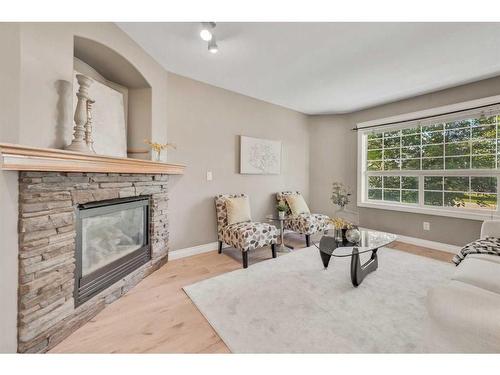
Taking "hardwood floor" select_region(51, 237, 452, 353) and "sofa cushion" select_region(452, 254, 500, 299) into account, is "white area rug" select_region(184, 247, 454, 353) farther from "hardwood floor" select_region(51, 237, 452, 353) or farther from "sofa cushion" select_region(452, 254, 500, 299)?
"sofa cushion" select_region(452, 254, 500, 299)

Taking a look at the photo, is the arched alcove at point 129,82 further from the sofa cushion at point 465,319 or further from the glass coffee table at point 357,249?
the sofa cushion at point 465,319

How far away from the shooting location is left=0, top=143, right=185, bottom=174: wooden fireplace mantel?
1.09 meters

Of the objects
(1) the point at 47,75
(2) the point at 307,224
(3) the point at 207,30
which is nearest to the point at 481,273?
(2) the point at 307,224

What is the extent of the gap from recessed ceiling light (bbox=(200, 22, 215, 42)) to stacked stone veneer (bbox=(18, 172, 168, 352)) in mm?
1437

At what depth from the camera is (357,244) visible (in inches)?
87.5

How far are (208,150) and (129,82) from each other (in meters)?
1.21

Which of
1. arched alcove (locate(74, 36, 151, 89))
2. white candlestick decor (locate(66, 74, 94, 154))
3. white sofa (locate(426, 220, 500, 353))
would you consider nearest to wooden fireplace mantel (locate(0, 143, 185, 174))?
white candlestick decor (locate(66, 74, 94, 154))

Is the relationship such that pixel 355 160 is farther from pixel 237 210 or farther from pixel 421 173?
pixel 237 210

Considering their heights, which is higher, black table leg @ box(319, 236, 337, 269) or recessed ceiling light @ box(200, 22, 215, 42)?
recessed ceiling light @ box(200, 22, 215, 42)

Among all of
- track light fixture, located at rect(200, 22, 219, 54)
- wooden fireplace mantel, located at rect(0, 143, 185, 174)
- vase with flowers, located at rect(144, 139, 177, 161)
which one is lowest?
wooden fireplace mantel, located at rect(0, 143, 185, 174)
